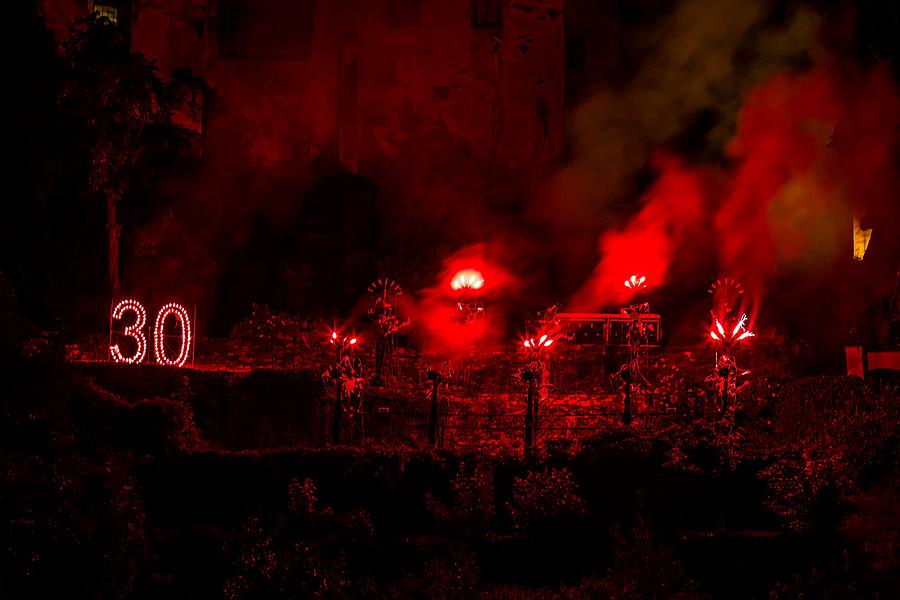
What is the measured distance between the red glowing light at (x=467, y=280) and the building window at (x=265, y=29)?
714 centimetres

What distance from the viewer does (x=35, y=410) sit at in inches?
425

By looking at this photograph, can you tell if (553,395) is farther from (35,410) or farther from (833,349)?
(35,410)

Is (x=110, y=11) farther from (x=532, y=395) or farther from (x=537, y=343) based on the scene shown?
(x=532, y=395)

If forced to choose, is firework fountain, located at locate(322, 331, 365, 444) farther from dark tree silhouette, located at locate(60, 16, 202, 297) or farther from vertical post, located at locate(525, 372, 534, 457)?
dark tree silhouette, located at locate(60, 16, 202, 297)

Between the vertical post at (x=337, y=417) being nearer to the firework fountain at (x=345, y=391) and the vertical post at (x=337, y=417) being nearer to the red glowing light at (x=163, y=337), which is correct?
the firework fountain at (x=345, y=391)

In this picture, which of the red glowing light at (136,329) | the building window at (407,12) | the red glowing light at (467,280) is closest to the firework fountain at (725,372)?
the red glowing light at (467,280)

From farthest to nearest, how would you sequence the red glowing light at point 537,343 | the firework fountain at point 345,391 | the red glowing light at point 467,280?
the red glowing light at point 467,280 < the red glowing light at point 537,343 < the firework fountain at point 345,391

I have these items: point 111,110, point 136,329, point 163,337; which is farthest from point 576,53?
point 136,329

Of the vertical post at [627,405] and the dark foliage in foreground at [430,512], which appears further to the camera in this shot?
the vertical post at [627,405]

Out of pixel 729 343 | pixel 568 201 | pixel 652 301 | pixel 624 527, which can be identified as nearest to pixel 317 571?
pixel 624 527

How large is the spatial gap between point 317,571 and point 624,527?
3.54 m

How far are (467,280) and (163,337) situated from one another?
323 inches

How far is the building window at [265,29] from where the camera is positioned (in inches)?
965

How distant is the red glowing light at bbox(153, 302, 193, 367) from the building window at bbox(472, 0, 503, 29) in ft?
39.9
